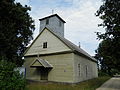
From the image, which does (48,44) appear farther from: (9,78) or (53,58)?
(9,78)

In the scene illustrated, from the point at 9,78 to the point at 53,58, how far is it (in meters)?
14.2

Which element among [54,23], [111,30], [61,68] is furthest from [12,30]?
[111,30]

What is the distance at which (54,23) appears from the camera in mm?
26719

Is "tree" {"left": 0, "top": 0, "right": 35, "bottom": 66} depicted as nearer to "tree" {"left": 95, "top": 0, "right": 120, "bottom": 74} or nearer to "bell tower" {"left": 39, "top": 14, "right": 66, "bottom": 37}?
"bell tower" {"left": 39, "top": 14, "right": 66, "bottom": 37}

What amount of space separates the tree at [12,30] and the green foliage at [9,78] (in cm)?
779

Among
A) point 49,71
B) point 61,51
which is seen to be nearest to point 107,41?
point 61,51

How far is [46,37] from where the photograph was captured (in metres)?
24.1

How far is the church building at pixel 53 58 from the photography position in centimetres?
2066

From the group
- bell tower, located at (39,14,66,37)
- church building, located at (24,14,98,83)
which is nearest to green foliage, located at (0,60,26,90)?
church building, located at (24,14,98,83)

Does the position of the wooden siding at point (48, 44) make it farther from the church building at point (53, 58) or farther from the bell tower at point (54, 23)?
the bell tower at point (54, 23)

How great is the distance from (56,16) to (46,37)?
5.04 m

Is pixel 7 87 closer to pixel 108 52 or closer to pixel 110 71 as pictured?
pixel 108 52

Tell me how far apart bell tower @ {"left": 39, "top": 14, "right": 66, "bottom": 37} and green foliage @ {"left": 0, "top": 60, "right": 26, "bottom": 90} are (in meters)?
17.5

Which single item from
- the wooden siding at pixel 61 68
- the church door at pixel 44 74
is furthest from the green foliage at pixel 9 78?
the church door at pixel 44 74
